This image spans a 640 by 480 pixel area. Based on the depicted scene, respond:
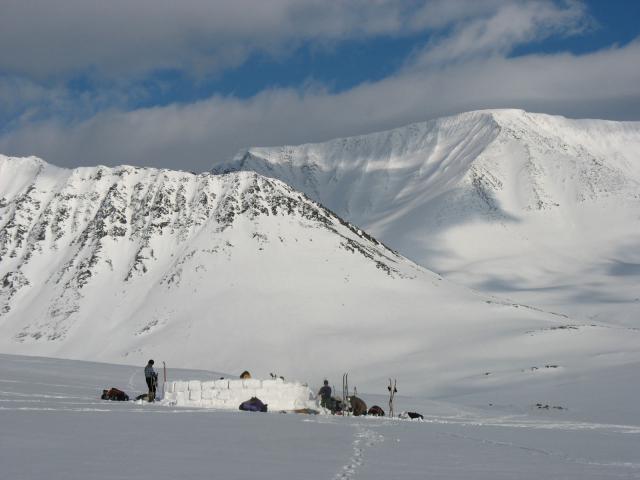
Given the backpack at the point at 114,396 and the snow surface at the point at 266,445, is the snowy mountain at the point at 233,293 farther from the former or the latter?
the snow surface at the point at 266,445

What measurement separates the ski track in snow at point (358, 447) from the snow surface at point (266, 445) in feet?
0.10

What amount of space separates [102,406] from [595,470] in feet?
57.9

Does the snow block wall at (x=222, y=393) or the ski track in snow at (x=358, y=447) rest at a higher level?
the snow block wall at (x=222, y=393)

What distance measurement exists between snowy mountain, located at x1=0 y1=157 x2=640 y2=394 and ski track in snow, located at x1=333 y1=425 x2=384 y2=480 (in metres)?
60.9

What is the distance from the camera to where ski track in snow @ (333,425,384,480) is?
17891mm

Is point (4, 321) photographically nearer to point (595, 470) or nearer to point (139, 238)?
point (139, 238)

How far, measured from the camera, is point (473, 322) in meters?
127

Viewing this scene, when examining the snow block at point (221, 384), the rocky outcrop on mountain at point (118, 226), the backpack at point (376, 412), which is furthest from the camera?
the rocky outcrop on mountain at point (118, 226)

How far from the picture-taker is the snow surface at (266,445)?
1745cm

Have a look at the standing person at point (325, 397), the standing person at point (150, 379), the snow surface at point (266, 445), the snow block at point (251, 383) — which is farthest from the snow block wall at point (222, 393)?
the standing person at point (325, 397)

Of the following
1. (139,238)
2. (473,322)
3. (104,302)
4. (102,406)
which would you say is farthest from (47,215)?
(102,406)

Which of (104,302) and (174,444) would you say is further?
(104,302)

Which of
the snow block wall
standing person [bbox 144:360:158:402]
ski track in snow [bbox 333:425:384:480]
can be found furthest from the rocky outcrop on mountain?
ski track in snow [bbox 333:425:384:480]

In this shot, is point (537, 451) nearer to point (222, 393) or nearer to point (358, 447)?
point (358, 447)
